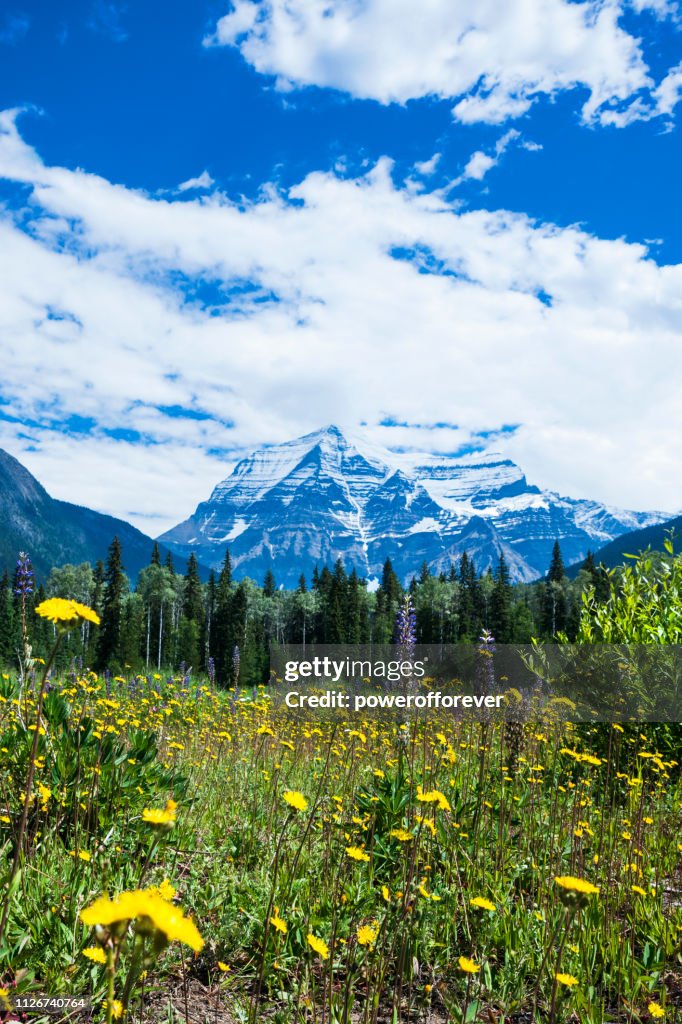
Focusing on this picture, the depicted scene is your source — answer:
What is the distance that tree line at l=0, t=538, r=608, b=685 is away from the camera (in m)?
54.6

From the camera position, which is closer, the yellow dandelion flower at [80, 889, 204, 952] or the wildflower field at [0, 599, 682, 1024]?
the yellow dandelion flower at [80, 889, 204, 952]

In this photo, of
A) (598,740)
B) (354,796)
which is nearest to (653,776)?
(598,740)

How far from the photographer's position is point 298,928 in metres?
3.25

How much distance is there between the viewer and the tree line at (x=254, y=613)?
5456 centimetres

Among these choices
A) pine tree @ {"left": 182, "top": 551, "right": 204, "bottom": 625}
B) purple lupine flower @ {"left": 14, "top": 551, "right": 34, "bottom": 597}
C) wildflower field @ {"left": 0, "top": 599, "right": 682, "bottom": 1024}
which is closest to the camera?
wildflower field @ {"left": 0, "top": 599, "right": 682, "bottom": 1024}

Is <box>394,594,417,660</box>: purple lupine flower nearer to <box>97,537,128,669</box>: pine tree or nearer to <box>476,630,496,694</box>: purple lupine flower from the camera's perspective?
<box>476,630,496,694</box>: purple lupine flower

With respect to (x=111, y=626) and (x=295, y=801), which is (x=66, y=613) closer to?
(x=295, y=801)

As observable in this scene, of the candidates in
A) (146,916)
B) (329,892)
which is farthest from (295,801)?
(329,892)

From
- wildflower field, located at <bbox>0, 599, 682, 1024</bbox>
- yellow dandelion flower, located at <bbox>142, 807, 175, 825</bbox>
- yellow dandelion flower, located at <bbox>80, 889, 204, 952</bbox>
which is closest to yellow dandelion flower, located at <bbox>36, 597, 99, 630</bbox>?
wildflower field, located at <bbox>0, 599, 682, 1024</bbox>

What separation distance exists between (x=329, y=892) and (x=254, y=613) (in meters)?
106

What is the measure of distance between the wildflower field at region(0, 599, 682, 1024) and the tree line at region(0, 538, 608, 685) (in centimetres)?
1032

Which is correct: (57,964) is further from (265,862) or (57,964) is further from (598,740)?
(598,740)

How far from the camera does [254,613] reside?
107375mm

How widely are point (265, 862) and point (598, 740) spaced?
4.74 m
